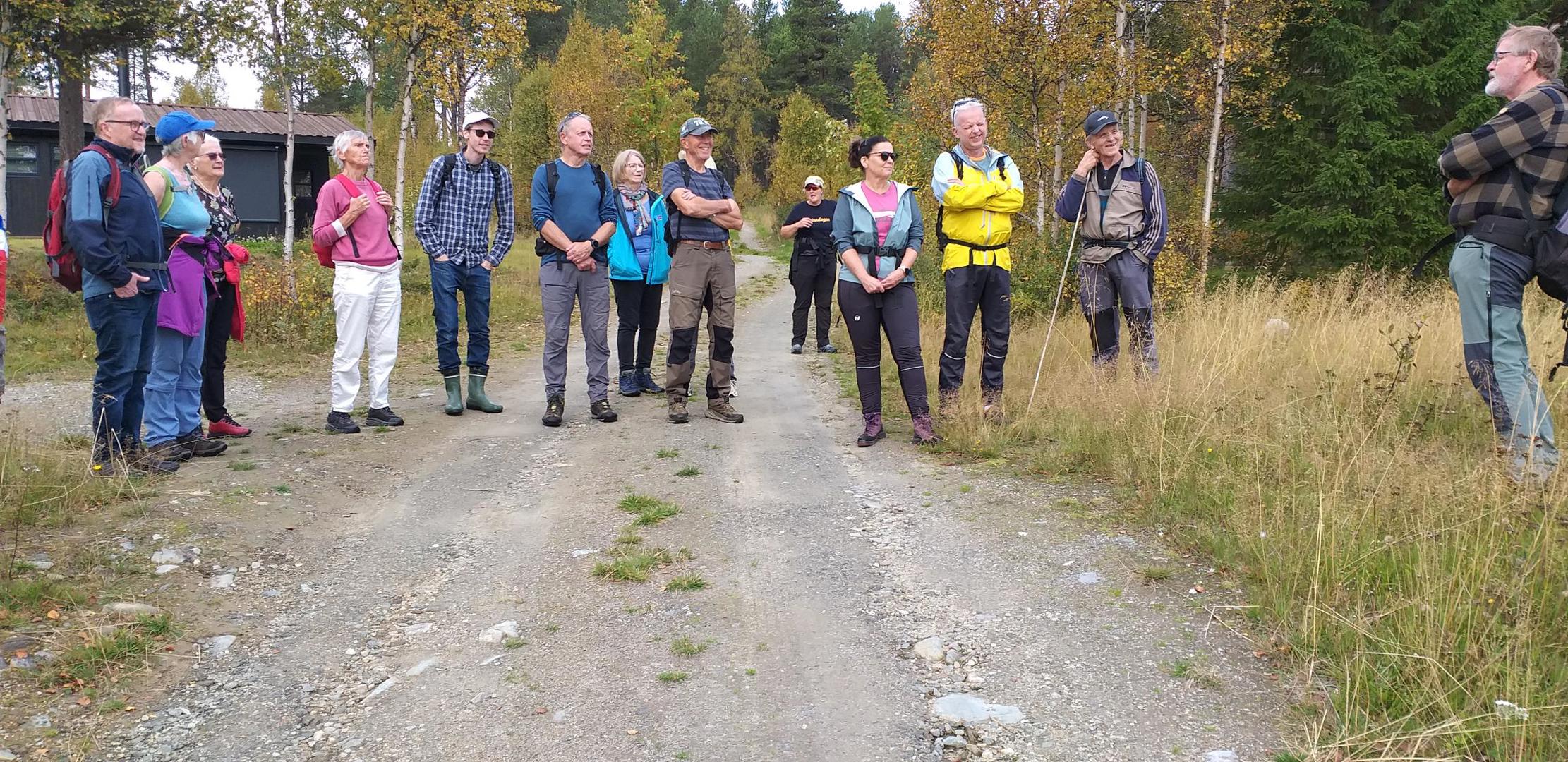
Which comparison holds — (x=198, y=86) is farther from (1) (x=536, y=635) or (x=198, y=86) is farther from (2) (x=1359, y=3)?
(1) (x=536, y=635)

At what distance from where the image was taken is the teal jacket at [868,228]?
21.1 feet

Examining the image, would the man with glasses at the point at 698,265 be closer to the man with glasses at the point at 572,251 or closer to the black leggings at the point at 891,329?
the man with glasses at the point at 572,251

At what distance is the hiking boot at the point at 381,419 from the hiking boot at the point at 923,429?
3.62 meters

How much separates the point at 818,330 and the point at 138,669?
9.00 m

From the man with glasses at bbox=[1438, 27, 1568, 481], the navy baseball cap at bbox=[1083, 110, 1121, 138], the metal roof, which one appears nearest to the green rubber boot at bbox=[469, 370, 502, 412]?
the navy baseball cap at bbox=[1083, 110, 1121, 138]

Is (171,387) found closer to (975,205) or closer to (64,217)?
(64,217)

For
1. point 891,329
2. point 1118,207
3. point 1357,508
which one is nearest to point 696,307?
point 891,329

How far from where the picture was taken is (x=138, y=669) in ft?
11.1

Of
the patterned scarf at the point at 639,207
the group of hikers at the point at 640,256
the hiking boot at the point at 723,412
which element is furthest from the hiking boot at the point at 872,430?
the patterned scarf at the point at 639,207

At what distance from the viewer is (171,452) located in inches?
231

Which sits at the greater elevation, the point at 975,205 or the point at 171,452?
the point at 975,205

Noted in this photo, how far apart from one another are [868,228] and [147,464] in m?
4.38

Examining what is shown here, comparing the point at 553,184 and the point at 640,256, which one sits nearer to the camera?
→ the point at 553,184

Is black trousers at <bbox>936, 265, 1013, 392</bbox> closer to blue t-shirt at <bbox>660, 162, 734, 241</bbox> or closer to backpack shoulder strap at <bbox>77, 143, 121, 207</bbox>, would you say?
blue t-shirt at <bbox>660, 162, 734, 241</bbox>
